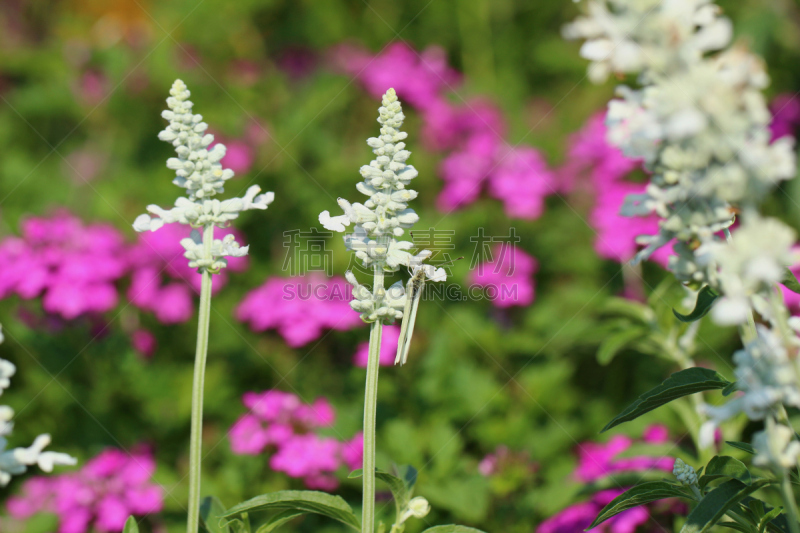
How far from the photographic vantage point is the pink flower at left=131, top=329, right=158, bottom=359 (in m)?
3.55

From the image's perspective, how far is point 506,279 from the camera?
3.73 m

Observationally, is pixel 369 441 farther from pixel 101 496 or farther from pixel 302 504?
pixel 101 496

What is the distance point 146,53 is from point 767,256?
4.82 meters

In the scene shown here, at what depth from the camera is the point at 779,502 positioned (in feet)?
8.41

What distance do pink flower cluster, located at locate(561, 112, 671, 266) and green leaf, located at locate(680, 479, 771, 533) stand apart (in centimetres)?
204

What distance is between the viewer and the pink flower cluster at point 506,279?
3.70m

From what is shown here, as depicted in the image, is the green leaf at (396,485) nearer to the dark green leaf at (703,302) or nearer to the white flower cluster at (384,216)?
the white flower cluster at (384,216)

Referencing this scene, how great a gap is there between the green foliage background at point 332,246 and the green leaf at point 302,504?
0.88 meters

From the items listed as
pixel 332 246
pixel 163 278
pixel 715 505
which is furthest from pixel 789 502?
pixel 163 278

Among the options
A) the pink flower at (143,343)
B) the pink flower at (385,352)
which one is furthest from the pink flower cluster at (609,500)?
the pink flower at (143,343)

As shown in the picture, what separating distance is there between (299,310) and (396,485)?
1527 millimetres

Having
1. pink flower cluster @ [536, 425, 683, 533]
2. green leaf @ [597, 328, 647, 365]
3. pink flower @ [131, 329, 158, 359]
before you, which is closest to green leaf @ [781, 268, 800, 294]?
green leaf @ [597, 328, 647, 365]

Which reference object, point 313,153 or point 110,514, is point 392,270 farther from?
point 313,153

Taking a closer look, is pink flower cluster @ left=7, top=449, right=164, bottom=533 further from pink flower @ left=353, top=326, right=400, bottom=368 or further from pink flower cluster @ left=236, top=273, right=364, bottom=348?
pink flower @ left=353, top=326, right=400, bottom=368
